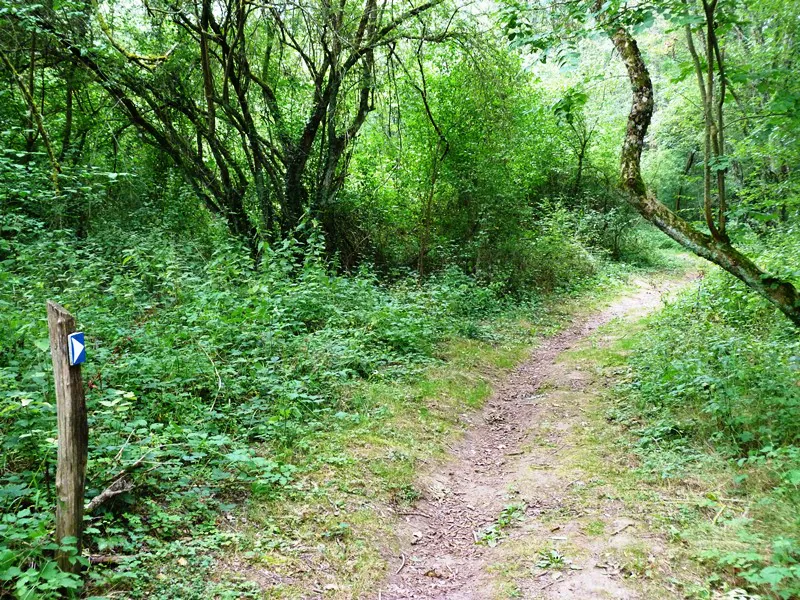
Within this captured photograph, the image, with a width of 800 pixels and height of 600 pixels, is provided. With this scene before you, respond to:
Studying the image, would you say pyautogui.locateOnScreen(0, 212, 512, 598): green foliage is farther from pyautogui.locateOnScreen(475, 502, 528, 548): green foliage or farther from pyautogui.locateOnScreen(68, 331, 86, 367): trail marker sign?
pyautogui.locateOnScreen(475, 502, 528, 548): green foliage


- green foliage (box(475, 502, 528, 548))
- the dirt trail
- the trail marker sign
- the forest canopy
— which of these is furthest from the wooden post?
green foliage (box(475, 502, 528, 548))

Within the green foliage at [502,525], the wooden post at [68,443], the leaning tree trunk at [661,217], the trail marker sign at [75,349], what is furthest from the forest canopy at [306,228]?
the green foliage at [502,525]

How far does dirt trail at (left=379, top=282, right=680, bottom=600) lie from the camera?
347 centimetres

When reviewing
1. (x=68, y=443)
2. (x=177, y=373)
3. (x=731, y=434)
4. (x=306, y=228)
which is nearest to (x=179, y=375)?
(x=177, y=373)

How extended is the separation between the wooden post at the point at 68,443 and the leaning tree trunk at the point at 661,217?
18.1 feet

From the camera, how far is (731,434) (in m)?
4.69

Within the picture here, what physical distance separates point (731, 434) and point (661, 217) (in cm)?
255

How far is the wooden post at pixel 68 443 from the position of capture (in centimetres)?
266

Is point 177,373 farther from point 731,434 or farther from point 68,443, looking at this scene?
point 731,434

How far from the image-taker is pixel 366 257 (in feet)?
40.9

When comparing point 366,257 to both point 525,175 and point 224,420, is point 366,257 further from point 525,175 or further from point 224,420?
point 224,420

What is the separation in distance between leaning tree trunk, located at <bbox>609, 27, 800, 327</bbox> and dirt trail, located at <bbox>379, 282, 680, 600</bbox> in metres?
2.36

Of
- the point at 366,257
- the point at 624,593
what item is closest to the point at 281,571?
the point at 624,593

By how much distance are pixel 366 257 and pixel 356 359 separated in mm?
6046
